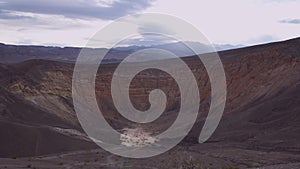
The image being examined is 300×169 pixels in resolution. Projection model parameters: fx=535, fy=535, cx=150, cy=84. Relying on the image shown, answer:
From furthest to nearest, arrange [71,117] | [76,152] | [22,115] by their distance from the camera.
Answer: [71,117]
[22,115]
[76,152]

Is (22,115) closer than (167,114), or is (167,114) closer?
(22,115)

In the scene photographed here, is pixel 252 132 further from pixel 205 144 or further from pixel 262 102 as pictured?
pixel 262 102

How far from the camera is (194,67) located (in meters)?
67.4

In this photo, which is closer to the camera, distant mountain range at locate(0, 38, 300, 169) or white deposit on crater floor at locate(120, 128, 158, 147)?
distant mountain range at locate(0, 38, 300, 169)

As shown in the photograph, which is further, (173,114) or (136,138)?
(173,114)

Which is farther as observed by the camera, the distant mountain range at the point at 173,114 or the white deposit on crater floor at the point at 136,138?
the white deposit on crater floor at the point at 136,138

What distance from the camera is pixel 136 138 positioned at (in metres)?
43.7

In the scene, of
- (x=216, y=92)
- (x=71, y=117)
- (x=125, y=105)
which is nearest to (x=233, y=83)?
(x=216, y=92)

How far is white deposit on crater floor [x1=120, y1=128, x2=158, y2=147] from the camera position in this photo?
40250 mm

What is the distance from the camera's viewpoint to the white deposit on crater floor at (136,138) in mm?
40250

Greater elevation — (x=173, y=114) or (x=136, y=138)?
(x=173, y=114)

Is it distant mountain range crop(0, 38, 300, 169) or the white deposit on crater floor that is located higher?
distant mountain range crop(0, 38, 300, 169)

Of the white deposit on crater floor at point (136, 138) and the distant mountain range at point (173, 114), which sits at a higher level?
the distant mountain range at point (173, 114)

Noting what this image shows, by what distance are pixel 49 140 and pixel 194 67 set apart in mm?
34138
